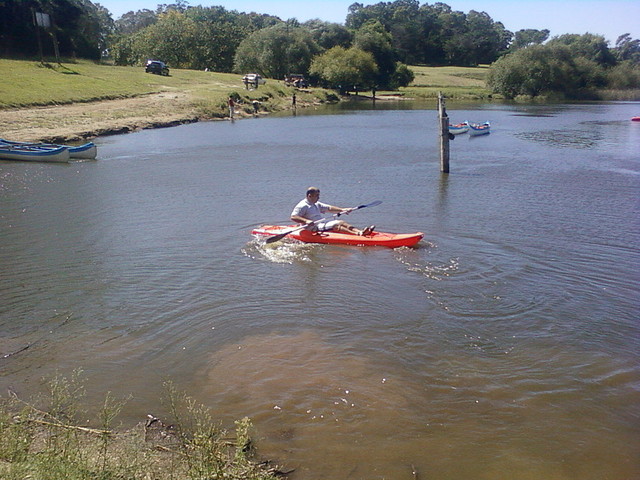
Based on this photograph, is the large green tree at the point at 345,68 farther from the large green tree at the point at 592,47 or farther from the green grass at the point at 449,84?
the large green tree at the point at 592,47

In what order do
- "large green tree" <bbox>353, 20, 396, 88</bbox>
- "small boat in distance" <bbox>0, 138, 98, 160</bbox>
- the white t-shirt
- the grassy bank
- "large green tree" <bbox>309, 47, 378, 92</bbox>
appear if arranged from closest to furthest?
the grassy bank → the white t-shirt → "small boat in distance" <bbox>0, 138, 98, 160</bbox> → "large green tree" <bbox>309, 47, 378, 92</bbox> → "large green tree" <bbox>353, 20, 396, 88</bbox>

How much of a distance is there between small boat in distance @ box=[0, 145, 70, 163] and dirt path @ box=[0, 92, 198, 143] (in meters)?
3.69

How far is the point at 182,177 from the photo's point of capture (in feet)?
73.0

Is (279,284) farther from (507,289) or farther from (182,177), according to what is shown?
(182,177)

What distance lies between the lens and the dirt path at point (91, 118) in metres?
29.2

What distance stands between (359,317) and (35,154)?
19411 mm

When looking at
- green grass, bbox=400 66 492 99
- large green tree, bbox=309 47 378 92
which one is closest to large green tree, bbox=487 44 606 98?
green grass, bbox=400 66 492 99

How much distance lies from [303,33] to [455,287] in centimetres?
7159

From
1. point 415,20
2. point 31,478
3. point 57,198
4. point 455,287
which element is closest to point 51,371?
point 31,478

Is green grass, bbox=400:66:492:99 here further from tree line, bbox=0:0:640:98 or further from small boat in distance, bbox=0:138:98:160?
small boat in distance, bbox=0:138:98:160

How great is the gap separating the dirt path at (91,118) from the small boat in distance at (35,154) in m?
3.69

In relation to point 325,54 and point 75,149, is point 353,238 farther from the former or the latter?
point 325,54

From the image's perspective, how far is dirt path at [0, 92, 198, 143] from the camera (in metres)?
29.2

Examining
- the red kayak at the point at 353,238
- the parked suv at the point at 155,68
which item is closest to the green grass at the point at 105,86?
the parked suv at the point at 155,68
